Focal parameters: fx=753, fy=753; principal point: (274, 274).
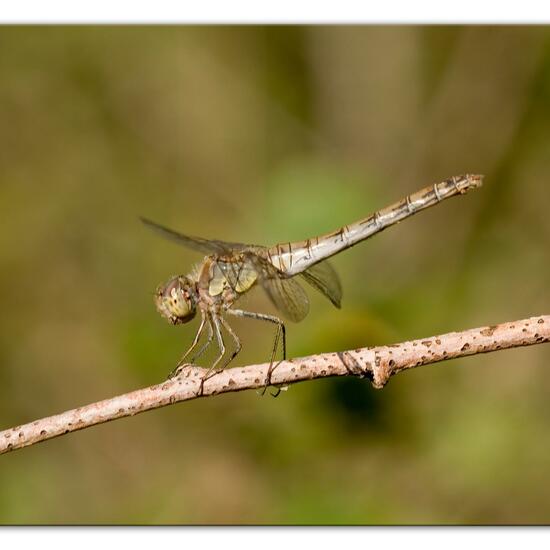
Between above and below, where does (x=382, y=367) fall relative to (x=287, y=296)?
below

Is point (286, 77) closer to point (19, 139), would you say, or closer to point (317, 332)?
point (19, 139)

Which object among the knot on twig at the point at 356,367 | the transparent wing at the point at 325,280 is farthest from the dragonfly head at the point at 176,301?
the knot on twig at the point at 356,367

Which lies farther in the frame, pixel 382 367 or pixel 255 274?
pixel 255 274

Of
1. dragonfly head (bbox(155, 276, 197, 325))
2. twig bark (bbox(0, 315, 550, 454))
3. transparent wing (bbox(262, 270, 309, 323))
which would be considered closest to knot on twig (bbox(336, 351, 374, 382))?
twig bark (bbox(0, 315, 550, 454))

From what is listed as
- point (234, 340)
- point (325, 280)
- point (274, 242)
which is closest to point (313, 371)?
point (234, 340)

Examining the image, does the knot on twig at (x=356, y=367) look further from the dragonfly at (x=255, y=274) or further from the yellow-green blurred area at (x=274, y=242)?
the dragonfly at (x=255, y=274)

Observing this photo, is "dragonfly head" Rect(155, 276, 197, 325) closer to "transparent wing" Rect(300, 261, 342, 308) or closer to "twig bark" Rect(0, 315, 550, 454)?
"transparent wing" Rect(300, 261, 342, 308)

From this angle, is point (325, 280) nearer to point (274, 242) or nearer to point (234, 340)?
point (274, 242)

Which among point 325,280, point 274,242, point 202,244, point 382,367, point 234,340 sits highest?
point 274,242
